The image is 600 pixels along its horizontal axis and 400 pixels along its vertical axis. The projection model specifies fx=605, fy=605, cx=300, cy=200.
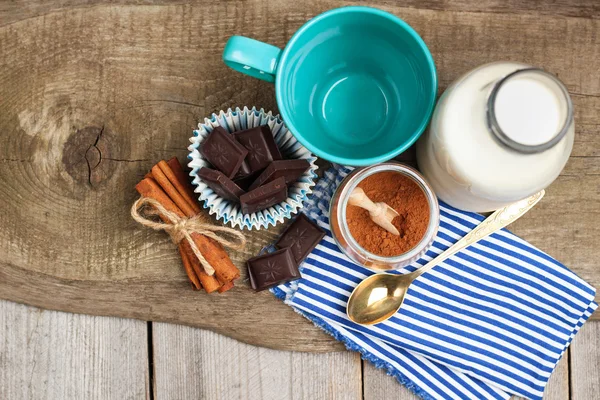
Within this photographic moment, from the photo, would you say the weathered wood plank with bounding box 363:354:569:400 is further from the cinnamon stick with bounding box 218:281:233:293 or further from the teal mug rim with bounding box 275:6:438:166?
the teal mug rim with bounding box 275:6:438:166

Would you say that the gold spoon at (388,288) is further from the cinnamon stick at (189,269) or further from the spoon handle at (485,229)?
the cinnamon stick at (189,269)

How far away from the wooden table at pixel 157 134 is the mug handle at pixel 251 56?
0.16m

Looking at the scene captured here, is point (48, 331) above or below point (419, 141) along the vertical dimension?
below

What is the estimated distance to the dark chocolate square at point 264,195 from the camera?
78 centimetres

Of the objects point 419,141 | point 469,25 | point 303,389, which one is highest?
point 469,25

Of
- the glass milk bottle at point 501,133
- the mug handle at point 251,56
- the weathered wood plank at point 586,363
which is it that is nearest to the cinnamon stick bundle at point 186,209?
the mug handle at point 251,56

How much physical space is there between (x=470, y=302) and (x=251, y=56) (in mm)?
483

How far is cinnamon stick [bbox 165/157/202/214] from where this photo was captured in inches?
34.0

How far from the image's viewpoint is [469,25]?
2.93 feet

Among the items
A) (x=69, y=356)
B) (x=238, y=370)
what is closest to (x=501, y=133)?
(x=238, y=370)

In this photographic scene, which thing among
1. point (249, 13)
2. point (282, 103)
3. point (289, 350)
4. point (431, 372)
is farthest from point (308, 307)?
point (249, 13)

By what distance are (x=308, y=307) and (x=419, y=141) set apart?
11.4 inches

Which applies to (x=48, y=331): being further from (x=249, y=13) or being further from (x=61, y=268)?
(x=249, y=13)

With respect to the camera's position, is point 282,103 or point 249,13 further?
point 249,13
